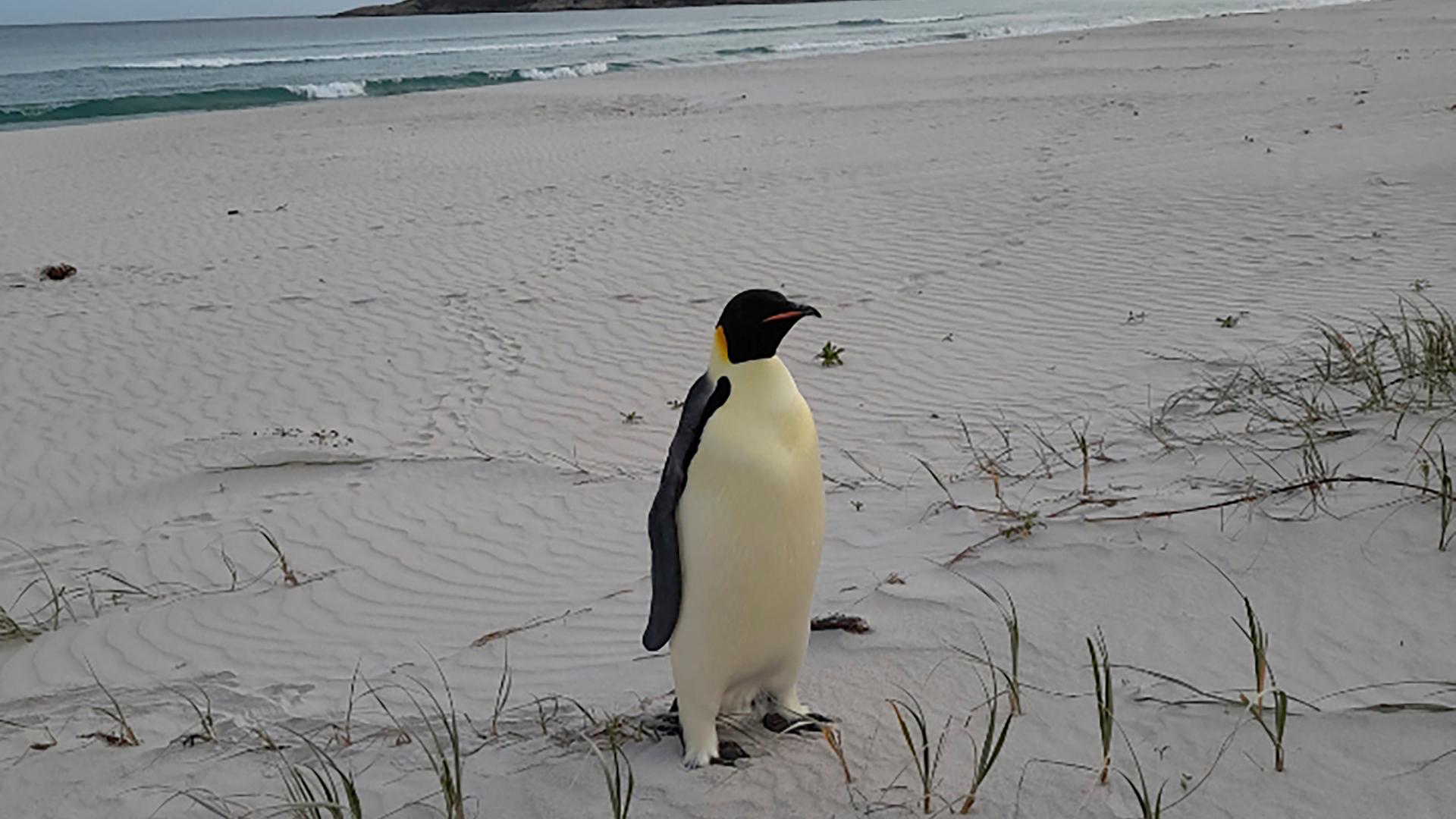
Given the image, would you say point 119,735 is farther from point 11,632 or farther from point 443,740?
point 11,632

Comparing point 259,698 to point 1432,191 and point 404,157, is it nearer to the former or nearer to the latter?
A: point 1432,191

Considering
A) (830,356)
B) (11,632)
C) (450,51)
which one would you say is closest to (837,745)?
(11,632)

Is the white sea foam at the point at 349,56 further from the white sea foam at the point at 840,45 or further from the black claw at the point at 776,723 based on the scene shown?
the black claw at the point at 776,723

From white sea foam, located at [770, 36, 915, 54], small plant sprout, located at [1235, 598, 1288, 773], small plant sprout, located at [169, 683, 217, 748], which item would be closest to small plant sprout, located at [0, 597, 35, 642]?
small plant sprout, located at [169, 683, 217, 748]

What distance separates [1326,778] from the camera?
8.46 ft

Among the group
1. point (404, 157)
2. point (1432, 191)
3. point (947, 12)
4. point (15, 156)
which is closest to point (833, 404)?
point (1432, 191)

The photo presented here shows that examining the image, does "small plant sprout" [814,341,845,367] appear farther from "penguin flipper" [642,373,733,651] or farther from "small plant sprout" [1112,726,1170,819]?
"small plant sprout" [1112,726,1170,819]

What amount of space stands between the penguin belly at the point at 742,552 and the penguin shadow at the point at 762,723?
0.04 m

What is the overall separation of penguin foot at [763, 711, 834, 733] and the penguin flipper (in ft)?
1.26

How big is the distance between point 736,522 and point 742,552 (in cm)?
7

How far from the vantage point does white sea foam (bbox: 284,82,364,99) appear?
105ft

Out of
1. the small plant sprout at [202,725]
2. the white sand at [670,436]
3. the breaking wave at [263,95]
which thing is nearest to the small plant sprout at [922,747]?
the white sand at [670,436]

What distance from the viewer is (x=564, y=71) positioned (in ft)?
120

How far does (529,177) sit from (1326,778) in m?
13.9
